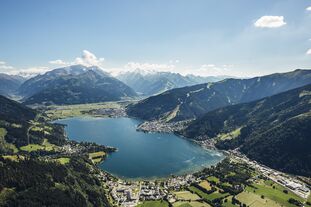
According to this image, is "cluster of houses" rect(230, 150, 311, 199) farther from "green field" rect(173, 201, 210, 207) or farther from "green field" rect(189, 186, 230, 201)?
"green field" rect(173, 201, 210, 207)

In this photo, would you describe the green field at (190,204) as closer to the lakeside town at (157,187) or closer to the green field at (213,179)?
the lakeside town at (157,187)

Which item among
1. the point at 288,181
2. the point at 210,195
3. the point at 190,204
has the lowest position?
the point at 288,181

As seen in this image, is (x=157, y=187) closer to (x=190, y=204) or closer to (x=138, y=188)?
(x=138, y=188)

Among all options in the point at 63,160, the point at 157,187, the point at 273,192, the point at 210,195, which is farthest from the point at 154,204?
the point at 63,160

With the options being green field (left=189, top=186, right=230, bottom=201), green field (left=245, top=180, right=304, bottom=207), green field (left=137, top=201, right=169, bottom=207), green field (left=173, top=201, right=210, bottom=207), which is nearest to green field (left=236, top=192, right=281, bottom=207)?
green field (left=245, top=180, right=304, bottom=207)

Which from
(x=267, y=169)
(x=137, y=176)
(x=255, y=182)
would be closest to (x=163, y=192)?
(x=137, y=176)

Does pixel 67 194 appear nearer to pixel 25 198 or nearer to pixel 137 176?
pixel 25 198

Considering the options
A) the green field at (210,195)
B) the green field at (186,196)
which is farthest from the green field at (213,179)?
the green field at (186,196)
